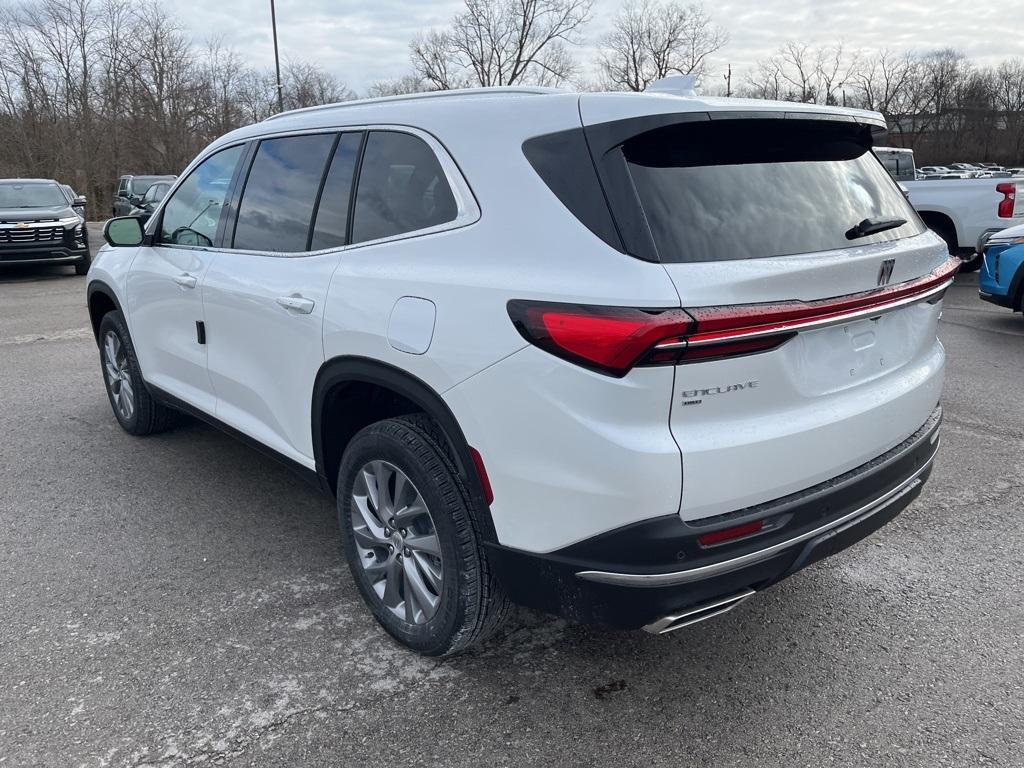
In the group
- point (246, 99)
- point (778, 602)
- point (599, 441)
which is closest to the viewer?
point (599, 441)

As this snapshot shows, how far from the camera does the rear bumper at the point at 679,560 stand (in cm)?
209

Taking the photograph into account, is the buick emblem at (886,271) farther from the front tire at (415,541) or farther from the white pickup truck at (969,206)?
the white pickup truck at (969,206)

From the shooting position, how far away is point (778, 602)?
10.4 ft

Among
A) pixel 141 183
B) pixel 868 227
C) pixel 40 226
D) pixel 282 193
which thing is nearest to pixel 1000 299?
pixel 868 227

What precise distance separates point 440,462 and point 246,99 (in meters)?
46.8

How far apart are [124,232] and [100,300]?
3.59ft

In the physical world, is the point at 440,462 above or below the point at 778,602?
above

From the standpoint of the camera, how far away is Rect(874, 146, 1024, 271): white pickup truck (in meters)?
11.2

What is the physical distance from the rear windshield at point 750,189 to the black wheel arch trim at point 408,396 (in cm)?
78

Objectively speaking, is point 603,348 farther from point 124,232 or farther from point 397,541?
point 124,232

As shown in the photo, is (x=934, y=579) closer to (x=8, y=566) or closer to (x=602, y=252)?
(x=602, y=252)

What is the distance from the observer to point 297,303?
3033mm

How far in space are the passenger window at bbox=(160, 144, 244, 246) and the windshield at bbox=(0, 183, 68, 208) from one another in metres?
12.0

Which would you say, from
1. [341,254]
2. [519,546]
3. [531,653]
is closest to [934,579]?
[531,653]
